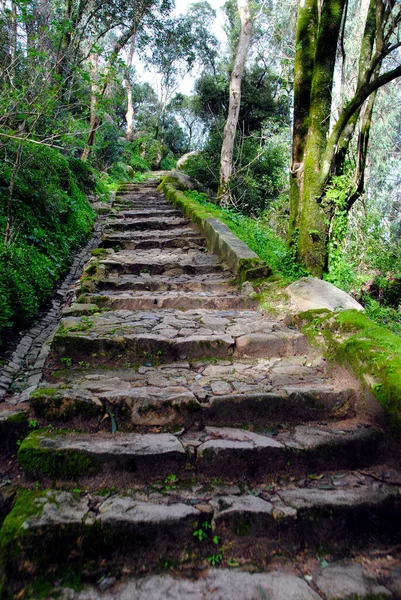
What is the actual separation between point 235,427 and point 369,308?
5.72 metres

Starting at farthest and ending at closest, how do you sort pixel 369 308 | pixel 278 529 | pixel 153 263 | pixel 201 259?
pixel 369 308 < pixel 201 259 < pixel 153 263 < pixel 278 529

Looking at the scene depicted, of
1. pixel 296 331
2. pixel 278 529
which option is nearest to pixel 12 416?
pixel 278 529

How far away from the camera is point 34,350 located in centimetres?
323

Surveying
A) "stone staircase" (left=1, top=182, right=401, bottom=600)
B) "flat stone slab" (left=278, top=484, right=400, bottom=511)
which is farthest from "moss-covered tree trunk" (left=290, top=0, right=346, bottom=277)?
"flat stone slab" (left=278, top=484, right=400, bottom=511)

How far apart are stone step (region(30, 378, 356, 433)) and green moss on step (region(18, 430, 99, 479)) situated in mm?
290

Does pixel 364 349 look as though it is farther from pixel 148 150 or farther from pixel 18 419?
pixel 148 150

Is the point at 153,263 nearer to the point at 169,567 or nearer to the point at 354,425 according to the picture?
the point at 354,425

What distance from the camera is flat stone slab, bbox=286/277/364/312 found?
132 inches

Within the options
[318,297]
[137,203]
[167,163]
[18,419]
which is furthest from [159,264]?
[167,163]

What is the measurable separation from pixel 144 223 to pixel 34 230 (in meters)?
2.79

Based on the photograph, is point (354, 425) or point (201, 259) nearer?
point (354, 425)

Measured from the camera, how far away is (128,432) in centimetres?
211

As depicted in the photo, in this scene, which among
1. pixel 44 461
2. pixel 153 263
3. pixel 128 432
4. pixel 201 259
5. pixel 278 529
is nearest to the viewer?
pixel 278 529

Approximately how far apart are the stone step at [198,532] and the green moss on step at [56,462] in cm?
11
